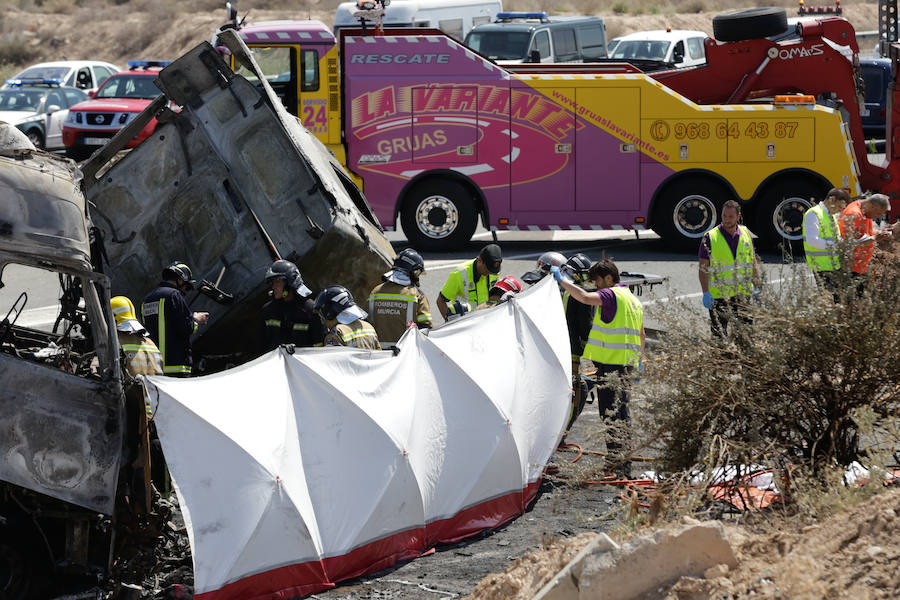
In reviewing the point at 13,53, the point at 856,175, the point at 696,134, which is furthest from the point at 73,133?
the point at 13,53

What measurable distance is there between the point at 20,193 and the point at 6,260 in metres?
0.37

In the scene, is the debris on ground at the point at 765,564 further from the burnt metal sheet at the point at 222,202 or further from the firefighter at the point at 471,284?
the burnt metal sheet at the point at 222,202

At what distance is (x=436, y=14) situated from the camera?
82.5 ft

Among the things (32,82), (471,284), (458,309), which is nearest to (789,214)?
(471,284)

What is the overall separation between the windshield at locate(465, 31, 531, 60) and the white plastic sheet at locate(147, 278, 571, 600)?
14916 mm

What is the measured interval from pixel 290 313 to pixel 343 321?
3.03 feet

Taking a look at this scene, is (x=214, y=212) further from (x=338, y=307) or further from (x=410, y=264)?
(x=338, y=307)

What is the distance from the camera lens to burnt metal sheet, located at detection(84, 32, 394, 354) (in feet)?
31.9

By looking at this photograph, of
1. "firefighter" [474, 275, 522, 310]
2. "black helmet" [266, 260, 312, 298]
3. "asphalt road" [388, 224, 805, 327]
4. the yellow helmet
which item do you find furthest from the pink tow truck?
the yellow helmet

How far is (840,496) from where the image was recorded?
5734 mm

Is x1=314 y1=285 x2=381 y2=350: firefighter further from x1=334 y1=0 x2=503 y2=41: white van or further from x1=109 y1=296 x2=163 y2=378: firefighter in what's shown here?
x1=334 y1=0 x2=503 y2=41: white van

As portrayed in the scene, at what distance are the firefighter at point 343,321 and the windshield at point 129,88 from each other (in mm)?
17589

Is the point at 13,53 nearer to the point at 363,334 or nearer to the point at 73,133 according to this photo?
the point at 73,133

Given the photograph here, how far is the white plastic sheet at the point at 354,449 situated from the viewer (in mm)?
6320
